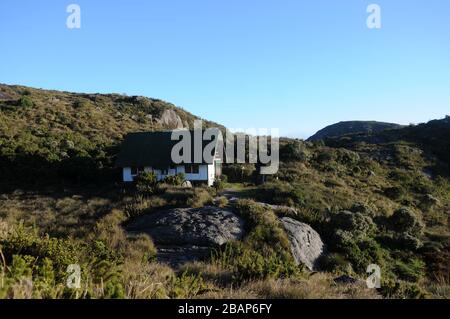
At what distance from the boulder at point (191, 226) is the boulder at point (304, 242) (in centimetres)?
261

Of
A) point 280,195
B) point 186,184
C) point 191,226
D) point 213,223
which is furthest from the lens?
point 186,184

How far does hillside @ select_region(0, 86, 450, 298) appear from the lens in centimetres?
732

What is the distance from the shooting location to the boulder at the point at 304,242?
20.0m

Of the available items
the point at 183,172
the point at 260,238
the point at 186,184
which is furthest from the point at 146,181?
the point at 260,238

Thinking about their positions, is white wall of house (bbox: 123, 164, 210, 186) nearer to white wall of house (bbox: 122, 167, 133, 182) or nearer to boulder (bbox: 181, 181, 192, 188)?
white wall of house (bbox: 122, 167, 133, 182)

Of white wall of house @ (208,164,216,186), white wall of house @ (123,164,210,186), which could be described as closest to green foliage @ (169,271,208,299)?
white wall of house @ (123,164,210,186)

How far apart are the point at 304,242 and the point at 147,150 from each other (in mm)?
21039

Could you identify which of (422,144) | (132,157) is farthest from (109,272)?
(422,144)

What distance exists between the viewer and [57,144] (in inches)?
1724

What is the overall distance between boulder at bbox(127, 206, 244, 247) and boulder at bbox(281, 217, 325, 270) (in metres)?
2.61

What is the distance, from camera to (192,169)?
A: 1443 inches

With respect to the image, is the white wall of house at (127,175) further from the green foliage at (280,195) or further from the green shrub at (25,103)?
the green shrub at (25,103)

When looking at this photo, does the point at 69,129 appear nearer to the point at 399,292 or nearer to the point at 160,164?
the point at 160,164
